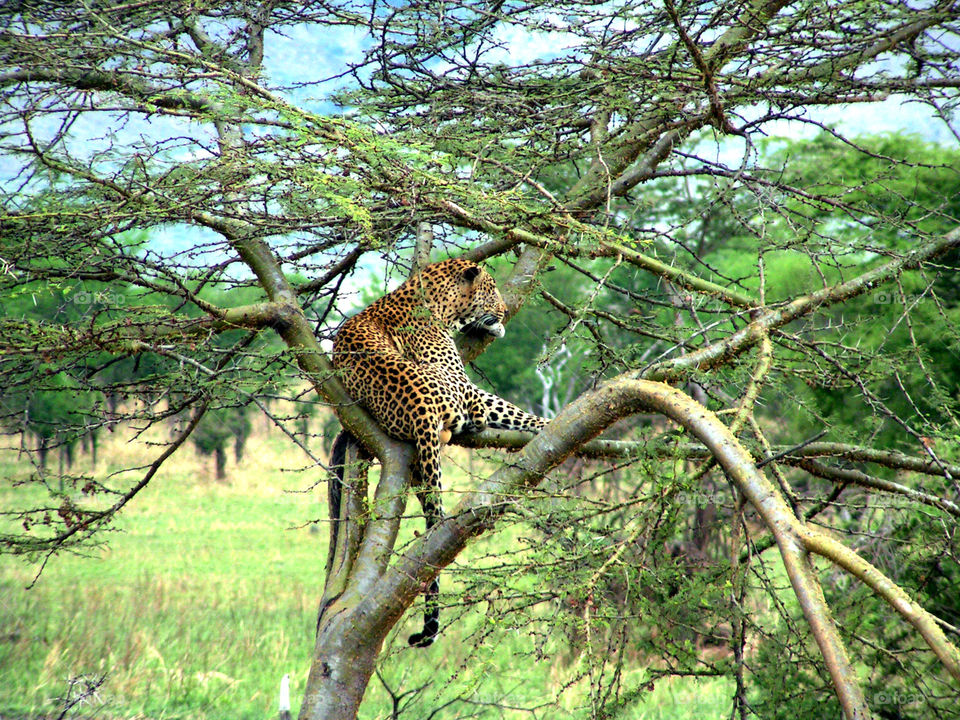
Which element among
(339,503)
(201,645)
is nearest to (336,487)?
(339,503)

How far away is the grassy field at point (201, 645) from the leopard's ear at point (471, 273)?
9.17ft

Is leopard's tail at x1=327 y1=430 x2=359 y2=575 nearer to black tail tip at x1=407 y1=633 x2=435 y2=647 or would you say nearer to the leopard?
the leopard

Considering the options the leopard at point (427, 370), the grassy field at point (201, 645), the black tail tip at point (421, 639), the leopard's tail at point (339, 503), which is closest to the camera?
the black tail tip at point (421, 639)

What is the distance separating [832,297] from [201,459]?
29507 millimetres

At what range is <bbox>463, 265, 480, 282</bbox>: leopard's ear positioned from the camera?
6742mm

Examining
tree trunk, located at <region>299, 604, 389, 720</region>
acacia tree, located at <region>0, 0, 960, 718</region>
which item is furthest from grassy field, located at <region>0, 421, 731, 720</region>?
acacia tree, located at <region>0, 0, 960, 718</region>

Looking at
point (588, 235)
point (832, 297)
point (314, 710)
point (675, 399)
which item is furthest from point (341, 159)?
point (314, 710)

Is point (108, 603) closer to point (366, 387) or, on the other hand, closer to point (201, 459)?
point (366, 387)

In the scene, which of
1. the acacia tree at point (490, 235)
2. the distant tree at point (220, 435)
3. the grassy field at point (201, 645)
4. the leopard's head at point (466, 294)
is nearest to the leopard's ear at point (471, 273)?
the leopard's head at point (466, 294)

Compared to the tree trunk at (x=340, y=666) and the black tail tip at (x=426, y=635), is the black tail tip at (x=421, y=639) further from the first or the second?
the tree trunk at (x=340, y=666)

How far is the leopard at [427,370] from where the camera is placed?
5480 mm

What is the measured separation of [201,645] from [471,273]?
7893 millimetres

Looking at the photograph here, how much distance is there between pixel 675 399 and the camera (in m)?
3.24

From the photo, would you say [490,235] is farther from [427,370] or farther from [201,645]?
[201,645]
